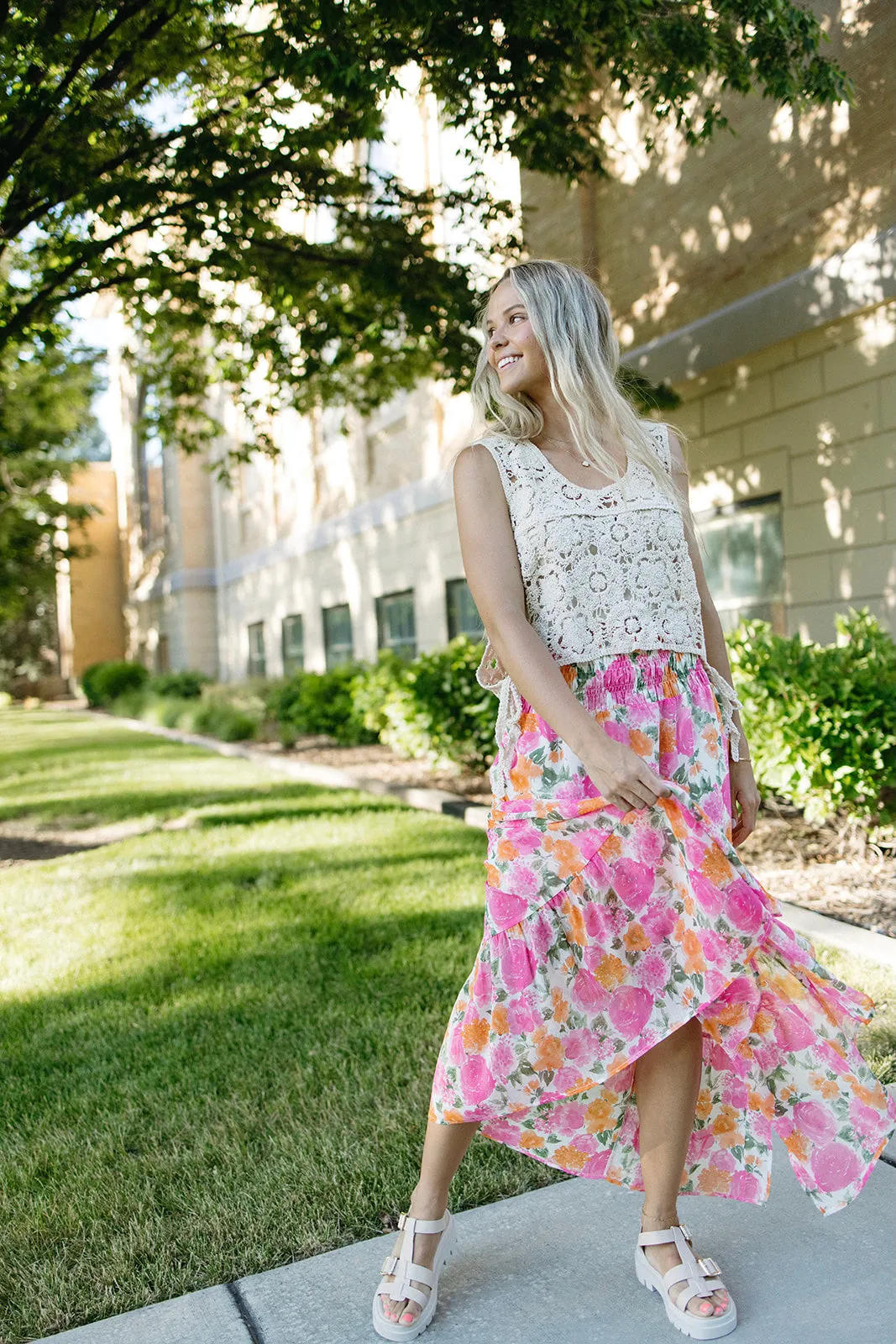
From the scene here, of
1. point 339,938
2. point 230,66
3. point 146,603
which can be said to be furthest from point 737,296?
point 146,603

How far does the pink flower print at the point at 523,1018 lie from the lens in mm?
2230

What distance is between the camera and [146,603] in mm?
31391

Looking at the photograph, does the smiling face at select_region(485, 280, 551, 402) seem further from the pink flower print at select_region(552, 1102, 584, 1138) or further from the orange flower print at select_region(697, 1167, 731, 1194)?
the orange flower print at select_region(697, 1167, 731, 1194)

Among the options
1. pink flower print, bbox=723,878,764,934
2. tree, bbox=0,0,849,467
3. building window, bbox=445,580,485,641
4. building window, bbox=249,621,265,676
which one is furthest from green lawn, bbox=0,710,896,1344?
building window, bbox=249,621,265,676

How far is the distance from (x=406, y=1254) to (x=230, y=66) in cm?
682

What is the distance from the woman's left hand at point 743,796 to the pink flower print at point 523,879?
23.3 inches

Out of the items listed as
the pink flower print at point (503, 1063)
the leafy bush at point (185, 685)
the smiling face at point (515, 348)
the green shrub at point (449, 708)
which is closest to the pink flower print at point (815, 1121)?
the pink flower print at point (503, 1063)

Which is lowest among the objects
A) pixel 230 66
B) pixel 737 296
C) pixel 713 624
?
pixel 713 624

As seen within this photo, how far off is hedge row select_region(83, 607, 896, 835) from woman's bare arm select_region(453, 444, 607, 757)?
158 inches

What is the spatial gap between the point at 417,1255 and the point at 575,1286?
1.19ft

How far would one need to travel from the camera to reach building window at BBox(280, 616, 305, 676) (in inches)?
811

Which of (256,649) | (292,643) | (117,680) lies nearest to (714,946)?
(292,643)

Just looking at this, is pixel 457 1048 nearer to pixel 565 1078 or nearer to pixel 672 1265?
pixel 565 1078

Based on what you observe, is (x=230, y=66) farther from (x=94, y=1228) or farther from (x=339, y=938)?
(x=94, y=1228)
